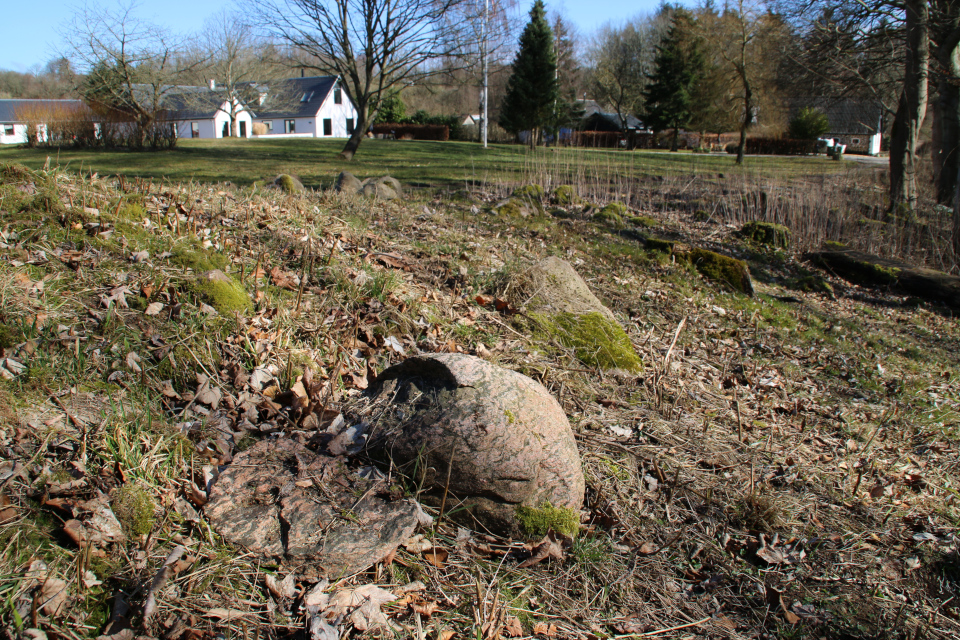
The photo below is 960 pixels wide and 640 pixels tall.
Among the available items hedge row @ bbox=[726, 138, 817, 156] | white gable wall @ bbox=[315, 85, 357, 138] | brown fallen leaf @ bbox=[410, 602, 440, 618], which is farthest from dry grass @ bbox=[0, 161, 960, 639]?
white gable wall @ bbox=[315, 85, 357, 138]

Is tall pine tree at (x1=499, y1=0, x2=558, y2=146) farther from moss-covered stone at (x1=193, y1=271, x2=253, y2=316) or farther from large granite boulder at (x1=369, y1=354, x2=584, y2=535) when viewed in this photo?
large granite boulder at (x1=369, y1=354, x2=584, y2=535)

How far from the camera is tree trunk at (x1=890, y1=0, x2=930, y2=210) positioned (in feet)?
39.7

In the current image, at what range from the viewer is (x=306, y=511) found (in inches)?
92.9

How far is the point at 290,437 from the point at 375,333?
1.26m

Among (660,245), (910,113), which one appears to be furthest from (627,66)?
(660,245)

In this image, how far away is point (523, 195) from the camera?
1061 centimetres

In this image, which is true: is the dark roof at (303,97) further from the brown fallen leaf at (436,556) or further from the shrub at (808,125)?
the brown fallen leaf at (436,556)

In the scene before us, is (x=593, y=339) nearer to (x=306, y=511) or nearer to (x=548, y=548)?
(x=548, y=548)

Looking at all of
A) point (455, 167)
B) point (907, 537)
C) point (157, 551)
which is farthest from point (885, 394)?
point (455, 167)

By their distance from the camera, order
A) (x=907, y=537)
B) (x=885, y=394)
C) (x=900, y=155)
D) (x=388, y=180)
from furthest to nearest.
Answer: (x=900, y=155)
(x=388, y=180)
(x=885, y=394)
(x=907, y=537)

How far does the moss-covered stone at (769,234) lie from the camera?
1073cm

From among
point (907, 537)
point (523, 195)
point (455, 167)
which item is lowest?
point (907, 537)

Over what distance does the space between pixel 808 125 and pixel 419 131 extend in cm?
2799

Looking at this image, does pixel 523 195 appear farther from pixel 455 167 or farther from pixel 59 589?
pixel 59 589
